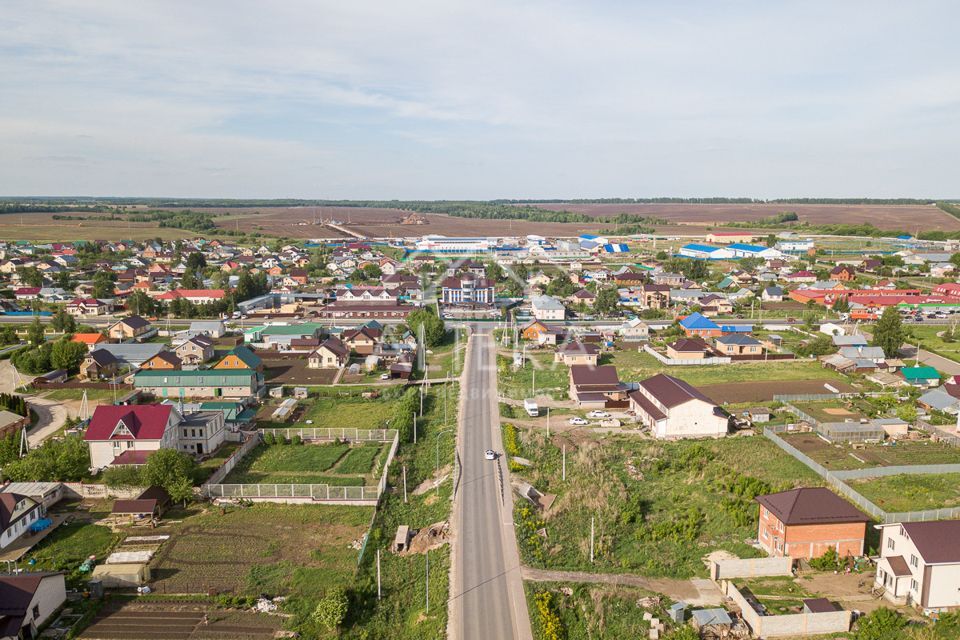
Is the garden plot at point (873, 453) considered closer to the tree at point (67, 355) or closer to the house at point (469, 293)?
the house at point (469, 293)

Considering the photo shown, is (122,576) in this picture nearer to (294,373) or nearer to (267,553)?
(267,553)

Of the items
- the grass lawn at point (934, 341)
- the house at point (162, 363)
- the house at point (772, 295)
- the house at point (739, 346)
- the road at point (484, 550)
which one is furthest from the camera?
the house at point (772, 295)

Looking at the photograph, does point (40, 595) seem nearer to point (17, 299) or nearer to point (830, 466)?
point (830, 466)

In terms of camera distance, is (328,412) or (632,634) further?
(328,412)

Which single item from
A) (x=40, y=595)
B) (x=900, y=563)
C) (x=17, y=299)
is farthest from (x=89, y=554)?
(x=17, y=299)

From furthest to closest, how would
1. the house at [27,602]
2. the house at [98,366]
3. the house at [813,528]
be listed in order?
the house at [98,366]
the house at [813,528]
the house at [27,602]

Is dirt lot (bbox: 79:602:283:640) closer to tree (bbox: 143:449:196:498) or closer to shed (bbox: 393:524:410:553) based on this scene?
shed (bbox: 393:524:410:553)

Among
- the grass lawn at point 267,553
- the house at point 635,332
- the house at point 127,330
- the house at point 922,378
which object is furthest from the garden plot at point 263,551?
the house at point 922,378
